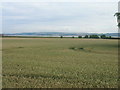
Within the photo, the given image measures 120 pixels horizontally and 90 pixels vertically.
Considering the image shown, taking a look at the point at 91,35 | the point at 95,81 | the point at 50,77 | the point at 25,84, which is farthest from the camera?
the point at 91,35

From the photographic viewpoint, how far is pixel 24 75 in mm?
7594

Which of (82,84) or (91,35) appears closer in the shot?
(82,84)

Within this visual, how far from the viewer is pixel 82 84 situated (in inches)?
252

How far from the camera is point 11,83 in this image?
20.7 feet

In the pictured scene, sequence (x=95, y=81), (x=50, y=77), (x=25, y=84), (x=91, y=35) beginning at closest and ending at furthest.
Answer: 1. (x=25, y=84)
2. (x=95, y=81)
3. (x=50, y=77)
4. (x=91, y=35)

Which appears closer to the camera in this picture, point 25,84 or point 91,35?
point 25,84

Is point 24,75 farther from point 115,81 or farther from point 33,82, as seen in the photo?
point 115,81

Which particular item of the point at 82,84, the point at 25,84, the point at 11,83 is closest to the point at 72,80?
the point at 82,84

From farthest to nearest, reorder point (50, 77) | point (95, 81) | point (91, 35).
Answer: point (91, 35)
point (50, 77)
point (95, 81)

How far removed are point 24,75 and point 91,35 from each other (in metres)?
67.4

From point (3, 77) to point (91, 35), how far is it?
6797 centimetres

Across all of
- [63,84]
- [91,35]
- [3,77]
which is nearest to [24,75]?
[3,77]

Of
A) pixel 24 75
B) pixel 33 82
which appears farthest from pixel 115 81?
pixel 24 75

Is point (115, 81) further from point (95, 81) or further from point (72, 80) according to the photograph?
point (72, 80)
